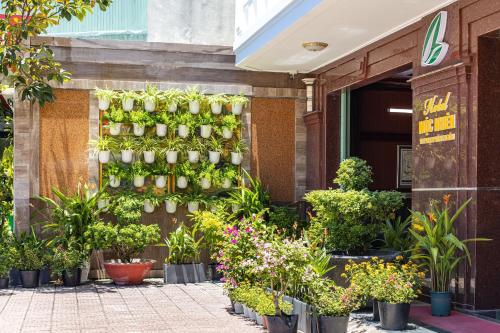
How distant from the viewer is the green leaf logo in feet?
24.9

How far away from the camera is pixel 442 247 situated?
23.5 ft

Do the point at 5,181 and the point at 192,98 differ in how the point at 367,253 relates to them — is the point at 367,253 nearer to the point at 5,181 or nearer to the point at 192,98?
the point at 192,98

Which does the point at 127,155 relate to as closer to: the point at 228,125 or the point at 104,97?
the point at 104,97

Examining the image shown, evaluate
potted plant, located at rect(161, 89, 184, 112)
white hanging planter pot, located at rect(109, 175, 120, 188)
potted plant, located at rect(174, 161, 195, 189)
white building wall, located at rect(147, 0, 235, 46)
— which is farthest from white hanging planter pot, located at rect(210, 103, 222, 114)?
white building wall, located at rect(147, 0, 235, 46)

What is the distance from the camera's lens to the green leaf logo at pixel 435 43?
7602mm

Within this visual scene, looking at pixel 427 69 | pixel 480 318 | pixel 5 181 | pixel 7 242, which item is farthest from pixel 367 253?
pixel 5 181

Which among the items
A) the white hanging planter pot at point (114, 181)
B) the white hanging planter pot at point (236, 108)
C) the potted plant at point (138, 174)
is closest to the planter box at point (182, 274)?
the potted plant at point (138, 174)

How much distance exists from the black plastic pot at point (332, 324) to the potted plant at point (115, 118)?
225 inches

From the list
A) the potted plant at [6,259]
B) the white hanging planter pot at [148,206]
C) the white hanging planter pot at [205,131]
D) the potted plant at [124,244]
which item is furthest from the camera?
the white hanging planter pot at [205,131]

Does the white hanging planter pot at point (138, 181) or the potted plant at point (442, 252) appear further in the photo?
the white hanging planter pot at point (138, 181)

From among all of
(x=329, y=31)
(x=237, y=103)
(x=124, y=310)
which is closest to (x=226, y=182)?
(x=237, y=103)

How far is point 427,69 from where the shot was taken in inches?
312

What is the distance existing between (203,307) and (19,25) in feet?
15.2

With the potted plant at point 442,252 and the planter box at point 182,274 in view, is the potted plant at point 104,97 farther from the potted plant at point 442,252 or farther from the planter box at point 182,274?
the potted plant at point 442,252
